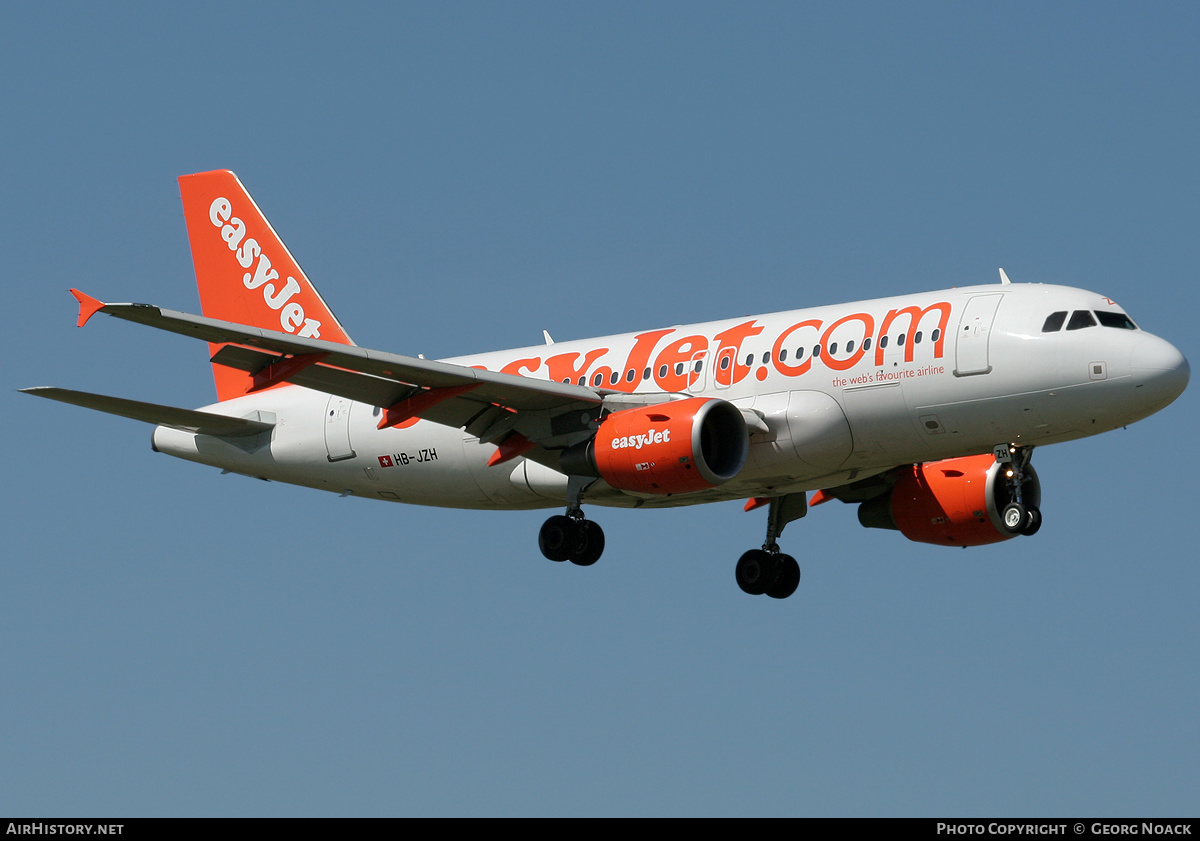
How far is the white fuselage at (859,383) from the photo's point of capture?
32.8 m

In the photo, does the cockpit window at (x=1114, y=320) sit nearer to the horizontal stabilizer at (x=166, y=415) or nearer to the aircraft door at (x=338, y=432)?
the aircraft door at (x=338, y=432)

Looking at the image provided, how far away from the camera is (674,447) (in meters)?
33.7

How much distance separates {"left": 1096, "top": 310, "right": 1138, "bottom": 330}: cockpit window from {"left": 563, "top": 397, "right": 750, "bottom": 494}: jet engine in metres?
7.12

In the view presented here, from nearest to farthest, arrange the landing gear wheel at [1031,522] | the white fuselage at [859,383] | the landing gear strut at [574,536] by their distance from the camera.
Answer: the white fuselage at [859,383] → the landing gear wheel at [1031,522] → the landing gear strut at [574,536]

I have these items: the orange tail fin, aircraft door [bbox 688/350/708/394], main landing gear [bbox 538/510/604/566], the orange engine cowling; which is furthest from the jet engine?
the orange tail fin

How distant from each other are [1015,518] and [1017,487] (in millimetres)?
650

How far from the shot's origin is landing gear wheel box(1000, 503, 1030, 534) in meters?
34.4

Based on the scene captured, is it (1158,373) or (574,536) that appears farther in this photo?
(574,536)

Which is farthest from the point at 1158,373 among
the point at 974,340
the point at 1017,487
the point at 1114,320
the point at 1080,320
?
the point at 1017,487

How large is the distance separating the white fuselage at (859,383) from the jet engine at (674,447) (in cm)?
74

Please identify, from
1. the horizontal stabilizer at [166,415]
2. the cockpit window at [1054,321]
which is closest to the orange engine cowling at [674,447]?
the cockpit window at [1054,321]

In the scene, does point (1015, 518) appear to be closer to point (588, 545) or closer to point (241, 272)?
point (588, 545)
